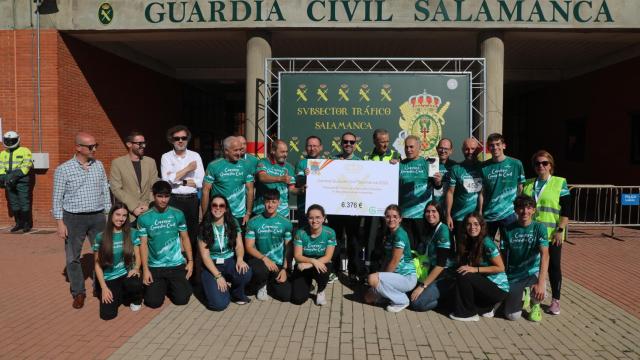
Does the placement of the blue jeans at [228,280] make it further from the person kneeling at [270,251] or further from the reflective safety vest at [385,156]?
the reflective safety vest at [385,156]

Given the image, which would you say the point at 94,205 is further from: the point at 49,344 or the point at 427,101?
the point at 427,101

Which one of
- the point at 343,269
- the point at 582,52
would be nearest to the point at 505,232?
the point at 343,269

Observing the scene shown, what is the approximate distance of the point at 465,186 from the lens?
5.22m

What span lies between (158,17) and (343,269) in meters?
7.02

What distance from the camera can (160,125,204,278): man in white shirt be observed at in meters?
5.53

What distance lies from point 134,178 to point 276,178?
1.69m

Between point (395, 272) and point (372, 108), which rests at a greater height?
point (372, 108)

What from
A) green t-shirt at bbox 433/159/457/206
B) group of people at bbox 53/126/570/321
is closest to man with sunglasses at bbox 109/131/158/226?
group of people at bbox 53/126/570/321

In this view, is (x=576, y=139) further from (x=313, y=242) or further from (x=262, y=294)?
(x=262, y=294)

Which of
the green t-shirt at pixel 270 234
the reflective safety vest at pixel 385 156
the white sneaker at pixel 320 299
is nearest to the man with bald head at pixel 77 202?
the green t-shirt at pixel 270 234

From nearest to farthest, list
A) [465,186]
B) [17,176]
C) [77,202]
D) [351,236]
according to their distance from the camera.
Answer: [77,202]
[465,186]
[351,236]
[17,176]

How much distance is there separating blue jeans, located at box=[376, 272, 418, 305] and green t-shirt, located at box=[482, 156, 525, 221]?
120cm

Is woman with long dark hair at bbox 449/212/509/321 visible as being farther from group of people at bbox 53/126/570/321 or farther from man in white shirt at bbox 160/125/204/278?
man in white shirt at bbox 160/125/204/278

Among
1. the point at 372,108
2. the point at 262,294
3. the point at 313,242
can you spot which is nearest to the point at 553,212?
the point at 313,242
